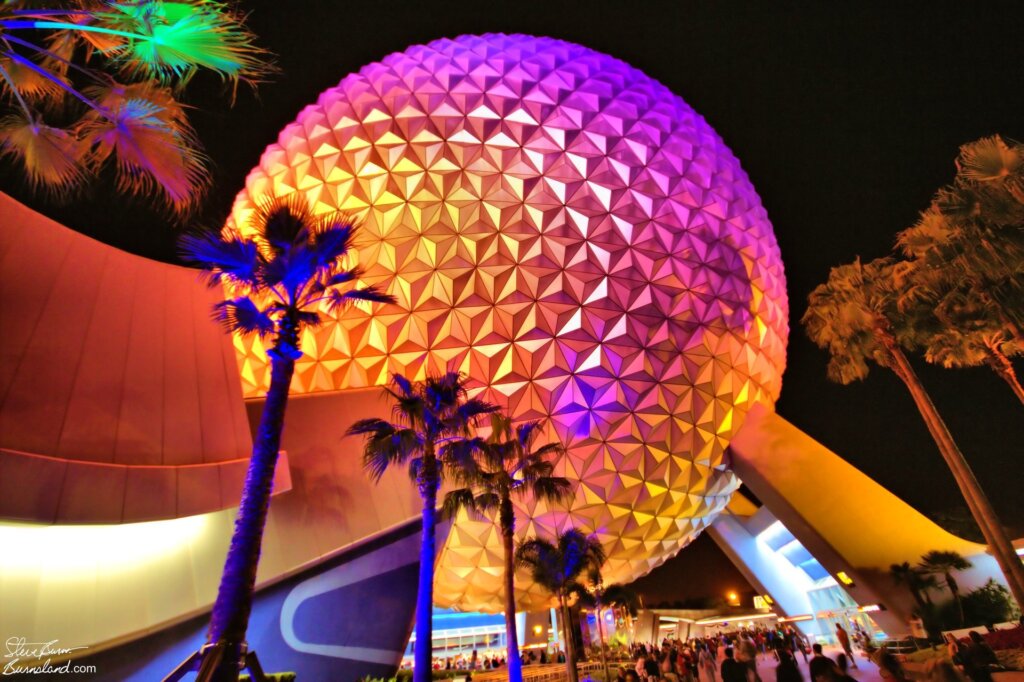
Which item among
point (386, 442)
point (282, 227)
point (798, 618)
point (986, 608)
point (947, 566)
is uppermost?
point (282, 227)

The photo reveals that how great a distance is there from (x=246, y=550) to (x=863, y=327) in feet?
54.5

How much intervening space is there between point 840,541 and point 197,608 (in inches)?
655

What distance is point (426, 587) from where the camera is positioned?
9.88 m

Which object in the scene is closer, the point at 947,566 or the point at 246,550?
the point at 246,550

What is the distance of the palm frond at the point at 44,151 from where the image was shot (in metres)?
6.16

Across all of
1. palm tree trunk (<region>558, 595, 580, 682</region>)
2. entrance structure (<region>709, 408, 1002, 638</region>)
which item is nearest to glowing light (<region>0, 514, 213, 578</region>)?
palm tree trunk (<region>558, 595, 580, 682</region>)

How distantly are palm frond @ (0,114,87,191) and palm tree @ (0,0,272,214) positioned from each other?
1 centimetres

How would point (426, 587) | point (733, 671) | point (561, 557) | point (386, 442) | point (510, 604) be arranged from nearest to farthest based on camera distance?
point (733, 671) → point (426, 587) → point (386, 442) → point (510, 604) → point (561, 557)

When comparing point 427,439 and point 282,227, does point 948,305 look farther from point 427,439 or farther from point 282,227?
point 282,227

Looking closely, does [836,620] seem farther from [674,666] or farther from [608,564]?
[674,666]

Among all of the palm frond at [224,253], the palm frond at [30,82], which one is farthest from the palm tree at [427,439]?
the palm frond at [30,82]

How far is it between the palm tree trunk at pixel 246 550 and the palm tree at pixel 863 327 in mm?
15715

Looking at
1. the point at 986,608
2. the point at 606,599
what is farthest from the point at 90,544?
the point at 606,599

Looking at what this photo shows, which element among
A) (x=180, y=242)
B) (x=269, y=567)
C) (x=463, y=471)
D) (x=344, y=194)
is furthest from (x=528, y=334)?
(x=180, y=242)
